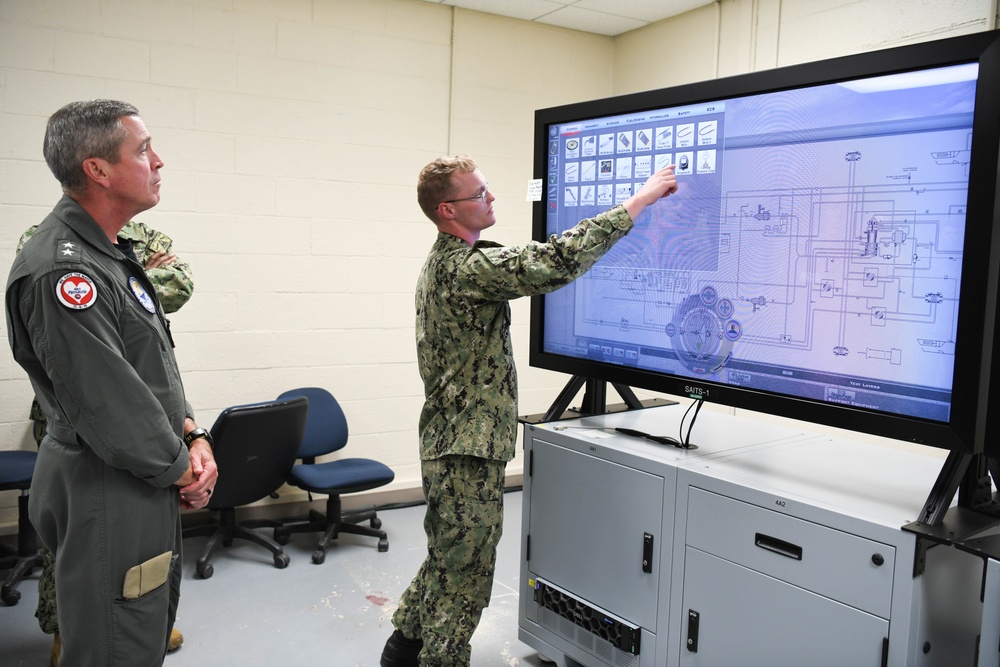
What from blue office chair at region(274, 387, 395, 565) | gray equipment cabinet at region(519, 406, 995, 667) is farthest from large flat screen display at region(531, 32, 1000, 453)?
blue office chair at region(274, 387, 395, 565)

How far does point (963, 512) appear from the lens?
193cm

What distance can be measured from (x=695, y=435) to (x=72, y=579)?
1857mm

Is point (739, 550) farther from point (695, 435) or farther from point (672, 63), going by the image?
point (672, 63)

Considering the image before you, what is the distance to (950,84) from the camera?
185 cm

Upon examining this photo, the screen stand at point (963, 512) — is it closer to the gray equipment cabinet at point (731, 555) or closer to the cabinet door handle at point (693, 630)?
the gray equipment cabinet at point (731, 555)

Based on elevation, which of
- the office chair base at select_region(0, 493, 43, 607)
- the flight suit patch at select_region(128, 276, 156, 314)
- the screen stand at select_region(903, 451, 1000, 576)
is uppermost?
the flight suit patch at select_region(128, 276, 156, 314)

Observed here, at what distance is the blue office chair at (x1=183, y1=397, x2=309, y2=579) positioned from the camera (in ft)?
11.7

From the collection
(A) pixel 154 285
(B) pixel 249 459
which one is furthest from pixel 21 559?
(A) pixel 154 285

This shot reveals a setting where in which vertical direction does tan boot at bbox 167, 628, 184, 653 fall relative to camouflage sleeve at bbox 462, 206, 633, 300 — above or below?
below

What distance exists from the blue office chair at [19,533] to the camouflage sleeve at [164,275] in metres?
0.91

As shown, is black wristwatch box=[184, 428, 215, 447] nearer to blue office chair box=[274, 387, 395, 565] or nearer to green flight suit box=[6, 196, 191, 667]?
green flight suit box=[6, 196, 191, 667]

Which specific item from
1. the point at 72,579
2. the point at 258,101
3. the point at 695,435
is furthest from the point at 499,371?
the point at 258,101

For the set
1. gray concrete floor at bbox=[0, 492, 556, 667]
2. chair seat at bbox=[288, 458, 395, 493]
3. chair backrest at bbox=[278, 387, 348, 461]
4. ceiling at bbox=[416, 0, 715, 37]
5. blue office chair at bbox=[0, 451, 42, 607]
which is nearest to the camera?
gray concrete floor at bbox=[0, 492, 556, 667]

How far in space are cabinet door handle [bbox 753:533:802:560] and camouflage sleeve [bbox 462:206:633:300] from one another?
85cm
